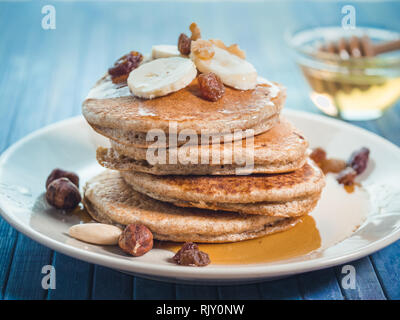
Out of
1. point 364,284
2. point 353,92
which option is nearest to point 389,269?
point 364,284

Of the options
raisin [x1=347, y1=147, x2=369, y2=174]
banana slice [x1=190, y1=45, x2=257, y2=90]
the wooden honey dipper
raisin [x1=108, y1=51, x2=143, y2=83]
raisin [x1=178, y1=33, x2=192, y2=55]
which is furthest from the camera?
the wooden honey dipper

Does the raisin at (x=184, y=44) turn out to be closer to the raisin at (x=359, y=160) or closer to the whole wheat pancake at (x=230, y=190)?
the whole wheat pancake at (x=230, y=190)

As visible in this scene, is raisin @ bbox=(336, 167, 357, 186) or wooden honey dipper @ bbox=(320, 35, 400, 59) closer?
raisin @ bbox=(336, 167, 357, 186)

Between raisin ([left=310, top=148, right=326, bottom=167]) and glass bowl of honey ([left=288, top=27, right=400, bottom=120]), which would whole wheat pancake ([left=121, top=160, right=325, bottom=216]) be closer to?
raisin ([left=310, top=148, right=326, bottom=167])

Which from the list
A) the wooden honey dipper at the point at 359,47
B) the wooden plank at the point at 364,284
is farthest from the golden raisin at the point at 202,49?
the wooden honey dipper at the point at 359,47

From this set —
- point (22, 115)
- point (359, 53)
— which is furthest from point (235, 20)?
point (22, 115)

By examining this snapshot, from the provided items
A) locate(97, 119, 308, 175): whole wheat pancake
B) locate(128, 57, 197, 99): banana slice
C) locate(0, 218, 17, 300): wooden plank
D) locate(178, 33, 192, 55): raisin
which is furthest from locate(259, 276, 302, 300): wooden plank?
locate(178, 33, 192, 55): raisin

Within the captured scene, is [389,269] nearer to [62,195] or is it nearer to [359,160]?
[359,160]
